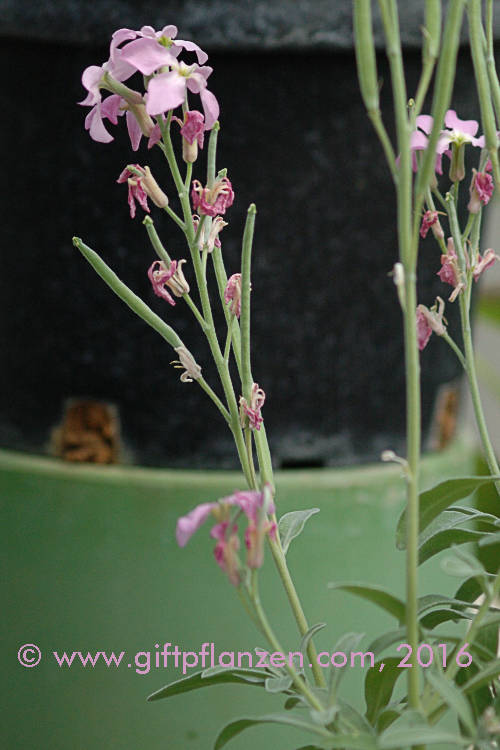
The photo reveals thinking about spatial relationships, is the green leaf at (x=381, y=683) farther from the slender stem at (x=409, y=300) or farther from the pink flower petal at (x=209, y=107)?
the pink flower petal at (x=209, y=107)

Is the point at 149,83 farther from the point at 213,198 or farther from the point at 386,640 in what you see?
the point at 386,640

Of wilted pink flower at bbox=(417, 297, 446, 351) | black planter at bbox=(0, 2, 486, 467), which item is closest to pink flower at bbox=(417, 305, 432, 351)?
wilted pink flower at bbox=(417, 297, 446, 351)

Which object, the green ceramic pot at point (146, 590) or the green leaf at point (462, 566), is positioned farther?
the green ceramic pot at point (146, 590)

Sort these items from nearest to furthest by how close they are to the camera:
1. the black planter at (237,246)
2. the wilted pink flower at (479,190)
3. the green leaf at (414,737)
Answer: the green leaf at (414,737), the wilted pink flower at (479,190), the black planter at (237,246)

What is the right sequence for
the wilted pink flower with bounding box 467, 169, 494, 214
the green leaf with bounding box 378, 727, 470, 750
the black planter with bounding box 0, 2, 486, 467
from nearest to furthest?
the green leaf with bounding box 378, 727, 470, 750 → the wilted pink flower with bounding box 467, 169, 494, 214 → the black planter with bounding box 0, 2, 486, 467

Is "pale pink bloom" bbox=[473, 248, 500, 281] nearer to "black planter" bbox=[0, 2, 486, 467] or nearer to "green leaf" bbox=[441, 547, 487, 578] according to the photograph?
"green leaf" bbox=[441, 547, 487, 578]

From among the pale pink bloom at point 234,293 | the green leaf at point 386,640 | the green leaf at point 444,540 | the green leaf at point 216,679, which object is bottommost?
the green leaf at point 216,679

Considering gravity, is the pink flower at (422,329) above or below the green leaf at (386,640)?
above

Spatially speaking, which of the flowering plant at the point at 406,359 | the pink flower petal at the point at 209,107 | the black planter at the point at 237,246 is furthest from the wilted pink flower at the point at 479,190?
the black planter at the point at 237,246
